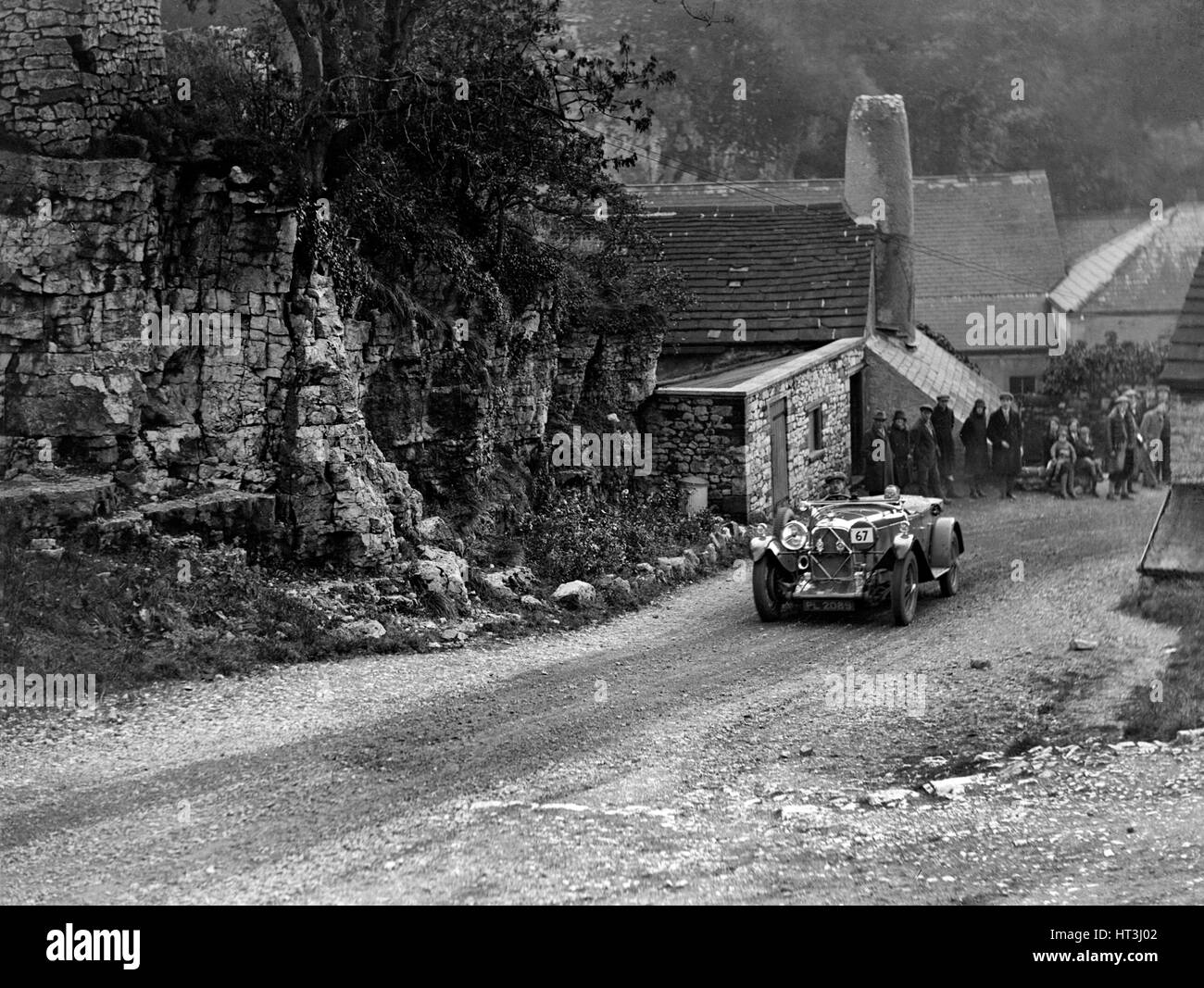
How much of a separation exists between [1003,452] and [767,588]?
10.2 metres

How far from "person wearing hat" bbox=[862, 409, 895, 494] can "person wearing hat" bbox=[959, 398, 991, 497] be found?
52.5 inches

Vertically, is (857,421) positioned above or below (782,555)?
above

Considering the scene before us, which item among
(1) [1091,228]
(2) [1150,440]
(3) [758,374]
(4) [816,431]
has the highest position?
(1) [1091,228]

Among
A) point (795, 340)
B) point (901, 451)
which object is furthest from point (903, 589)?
point (795, 340)

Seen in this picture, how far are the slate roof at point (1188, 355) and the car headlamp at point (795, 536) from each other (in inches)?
178

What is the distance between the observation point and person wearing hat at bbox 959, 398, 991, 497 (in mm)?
24000

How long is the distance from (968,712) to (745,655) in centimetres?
276

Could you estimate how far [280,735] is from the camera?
35.1ft

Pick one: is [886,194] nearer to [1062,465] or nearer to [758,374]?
[1062,465]

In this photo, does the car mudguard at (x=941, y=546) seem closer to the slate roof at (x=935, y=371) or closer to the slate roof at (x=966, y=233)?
the slate roof at (x=935, y=371)

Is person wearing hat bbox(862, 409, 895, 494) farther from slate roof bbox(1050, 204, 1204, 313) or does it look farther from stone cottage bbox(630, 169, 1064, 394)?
slate roof bbox(1050, 204, 1204, 313)

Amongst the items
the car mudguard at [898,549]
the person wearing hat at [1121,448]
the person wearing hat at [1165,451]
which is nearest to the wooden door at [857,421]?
the person wearing hat at [1121,448]

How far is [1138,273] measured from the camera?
1489 inches

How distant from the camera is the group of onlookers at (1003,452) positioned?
23.4 m
